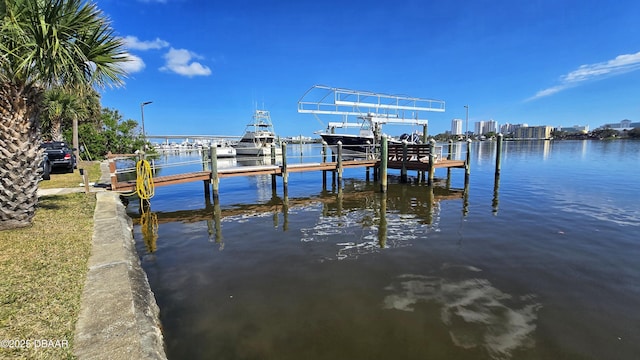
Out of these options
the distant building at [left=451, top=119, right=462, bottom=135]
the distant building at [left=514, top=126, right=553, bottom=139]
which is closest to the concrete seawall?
the distant building at [left=451, top=119, right=462, bottom=135]

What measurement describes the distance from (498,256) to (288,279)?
196 inches

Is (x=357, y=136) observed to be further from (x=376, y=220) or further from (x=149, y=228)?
(x=149, y=228)

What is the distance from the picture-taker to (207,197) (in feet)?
47.1

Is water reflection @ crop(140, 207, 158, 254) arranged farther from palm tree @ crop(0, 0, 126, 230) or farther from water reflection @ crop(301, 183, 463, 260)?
water reflection @ crop(301, 183, 463, 260)

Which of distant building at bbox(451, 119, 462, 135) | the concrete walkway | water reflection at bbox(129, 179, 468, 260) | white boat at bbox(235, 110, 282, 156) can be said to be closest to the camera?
the concrete walkway

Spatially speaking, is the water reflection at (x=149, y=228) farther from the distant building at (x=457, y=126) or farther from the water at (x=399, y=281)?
the distant building at (x=457, y=126)

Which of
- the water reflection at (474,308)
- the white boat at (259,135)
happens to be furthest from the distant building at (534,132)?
the water reflection at (474,308)

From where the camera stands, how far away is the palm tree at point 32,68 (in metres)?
5.70

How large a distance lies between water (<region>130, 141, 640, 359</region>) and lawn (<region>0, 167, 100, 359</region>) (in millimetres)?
1419

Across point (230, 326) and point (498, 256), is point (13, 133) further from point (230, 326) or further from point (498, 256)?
point (498, 256)

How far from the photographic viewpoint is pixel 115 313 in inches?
137

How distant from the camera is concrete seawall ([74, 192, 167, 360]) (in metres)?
2.93

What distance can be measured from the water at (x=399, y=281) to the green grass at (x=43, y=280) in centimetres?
A: 140

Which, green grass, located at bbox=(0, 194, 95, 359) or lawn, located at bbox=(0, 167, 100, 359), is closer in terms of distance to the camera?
lawn, located at bbox=(0, 167, 100, 359)
